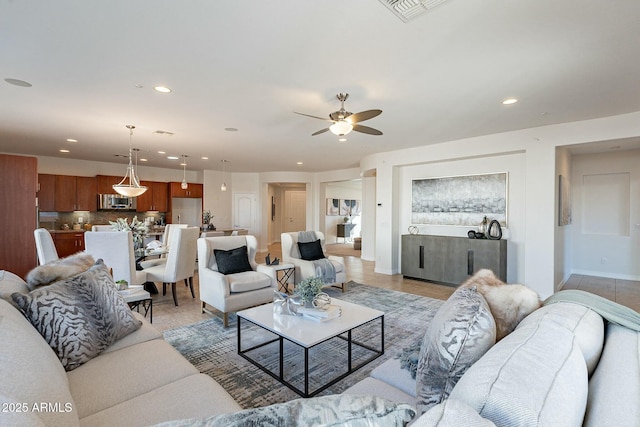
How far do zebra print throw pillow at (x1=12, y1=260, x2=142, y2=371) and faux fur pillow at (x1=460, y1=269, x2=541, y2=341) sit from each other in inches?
83.0

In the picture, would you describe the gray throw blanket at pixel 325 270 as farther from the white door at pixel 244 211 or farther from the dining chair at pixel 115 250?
the white door at pixel 244 211

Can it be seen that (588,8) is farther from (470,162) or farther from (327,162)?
(327,162)

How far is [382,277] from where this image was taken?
19.8ft

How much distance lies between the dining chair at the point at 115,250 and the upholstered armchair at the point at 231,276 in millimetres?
820

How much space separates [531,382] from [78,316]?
6.81 ft

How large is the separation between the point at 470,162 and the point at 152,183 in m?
8.03

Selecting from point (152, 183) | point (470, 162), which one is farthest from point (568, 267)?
point (152, 183)

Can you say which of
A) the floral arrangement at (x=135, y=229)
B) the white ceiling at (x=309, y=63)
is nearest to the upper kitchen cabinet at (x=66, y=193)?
the white ceiling at (x=309, y=63)

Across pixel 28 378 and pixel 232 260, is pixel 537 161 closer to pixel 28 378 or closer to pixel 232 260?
pixel 232 260

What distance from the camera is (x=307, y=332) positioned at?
7.33ft

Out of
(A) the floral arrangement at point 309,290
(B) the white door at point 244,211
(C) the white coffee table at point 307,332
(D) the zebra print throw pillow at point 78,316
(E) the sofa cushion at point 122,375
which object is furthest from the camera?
(B) the white door at point 244,211

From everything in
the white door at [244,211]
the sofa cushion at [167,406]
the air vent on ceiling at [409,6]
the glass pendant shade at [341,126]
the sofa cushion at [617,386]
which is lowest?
the sofa cushion at [167,406]

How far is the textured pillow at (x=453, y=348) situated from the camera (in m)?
1.11

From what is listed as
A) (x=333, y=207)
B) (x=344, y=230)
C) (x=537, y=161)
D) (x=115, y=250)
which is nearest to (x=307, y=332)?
(x=115, y=250)
